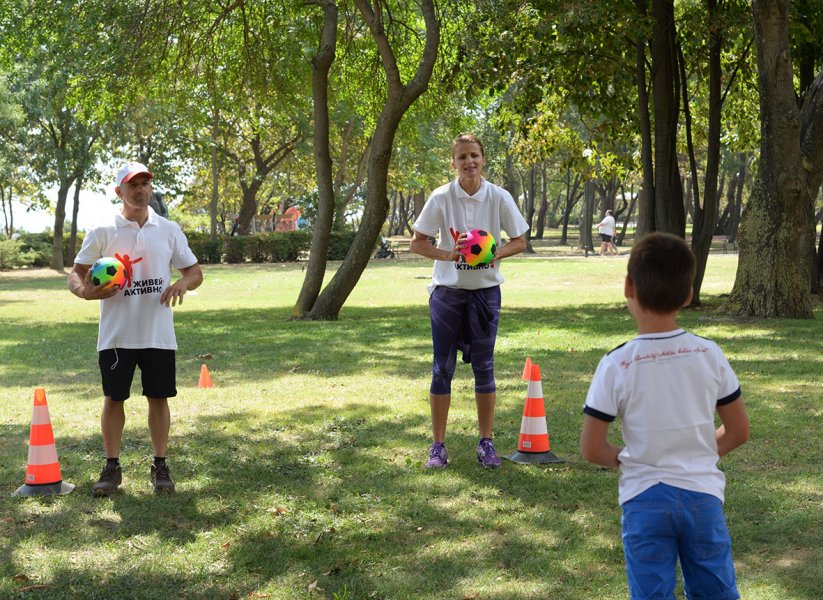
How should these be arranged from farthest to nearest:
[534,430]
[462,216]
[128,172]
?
[534,430] → [462,216] → [128,172]

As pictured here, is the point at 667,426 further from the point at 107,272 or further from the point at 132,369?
the point at 132,369

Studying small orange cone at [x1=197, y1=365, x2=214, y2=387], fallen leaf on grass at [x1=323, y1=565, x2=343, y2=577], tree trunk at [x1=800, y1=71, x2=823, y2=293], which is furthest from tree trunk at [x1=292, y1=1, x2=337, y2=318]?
fallen leaf on grass at [x1=323, y1=565, x2=343, y2=577]

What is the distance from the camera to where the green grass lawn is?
15.5 feet

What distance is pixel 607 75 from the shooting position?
18.9m

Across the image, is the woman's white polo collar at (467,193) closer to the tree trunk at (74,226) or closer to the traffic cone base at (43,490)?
the traffic cone base at (43,490)

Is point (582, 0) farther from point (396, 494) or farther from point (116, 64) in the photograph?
point (396, 494)

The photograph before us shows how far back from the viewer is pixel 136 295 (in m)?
6.07

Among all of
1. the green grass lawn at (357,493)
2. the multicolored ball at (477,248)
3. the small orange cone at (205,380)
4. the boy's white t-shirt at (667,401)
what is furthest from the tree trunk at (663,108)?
the boy's white t-shirt at (667,401)

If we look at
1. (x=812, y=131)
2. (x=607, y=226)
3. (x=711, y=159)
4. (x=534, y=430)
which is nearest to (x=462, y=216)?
(x=534, y=430)

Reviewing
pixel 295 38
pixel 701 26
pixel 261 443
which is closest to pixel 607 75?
pixel 701 26

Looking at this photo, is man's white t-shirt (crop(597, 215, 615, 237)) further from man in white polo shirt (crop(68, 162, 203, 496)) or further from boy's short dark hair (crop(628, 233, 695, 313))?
boy's short dark hair (crop(628, 233, 695, 313))

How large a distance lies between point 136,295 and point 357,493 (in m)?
1.74

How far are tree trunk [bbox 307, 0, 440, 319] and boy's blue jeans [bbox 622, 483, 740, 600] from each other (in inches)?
558

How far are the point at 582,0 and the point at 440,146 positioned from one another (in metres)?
39.0
